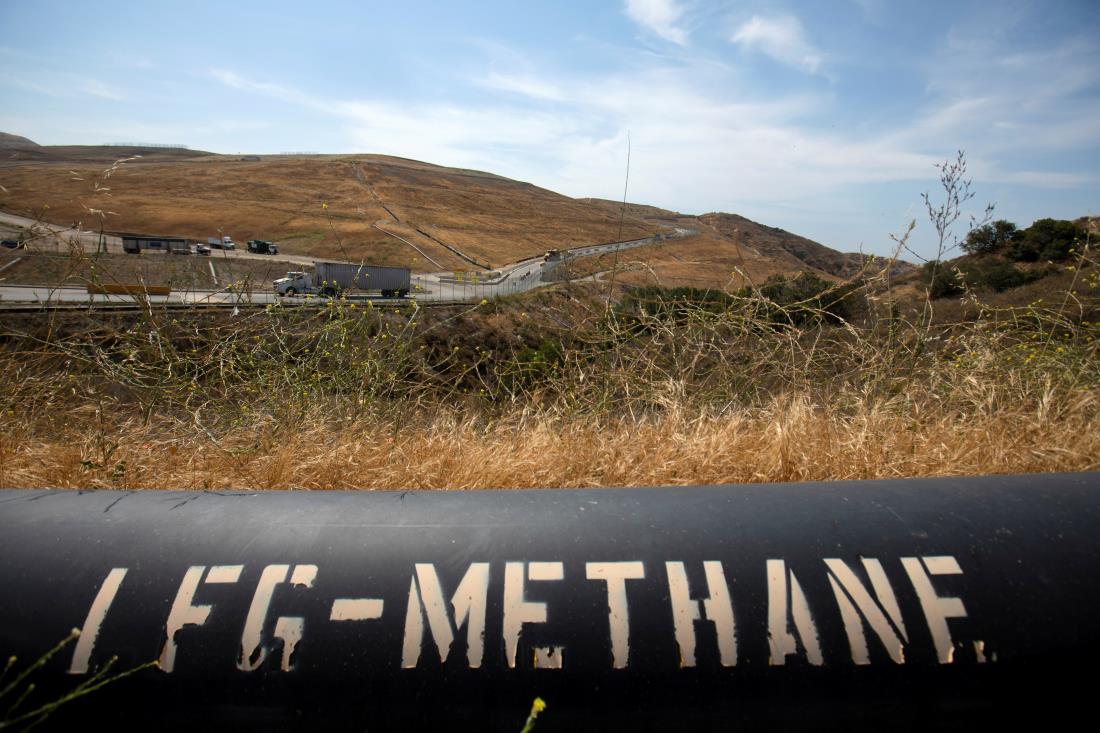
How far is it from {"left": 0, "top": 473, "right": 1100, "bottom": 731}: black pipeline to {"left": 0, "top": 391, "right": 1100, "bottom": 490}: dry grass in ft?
3.41

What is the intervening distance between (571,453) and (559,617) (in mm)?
1534

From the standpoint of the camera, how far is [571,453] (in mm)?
3188

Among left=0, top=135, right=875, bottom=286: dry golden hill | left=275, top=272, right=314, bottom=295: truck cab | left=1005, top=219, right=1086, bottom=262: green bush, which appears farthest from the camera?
left=0, top=135, right=875, bottom=286: dry golden hill

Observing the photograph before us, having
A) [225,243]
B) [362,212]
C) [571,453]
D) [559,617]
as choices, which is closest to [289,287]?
[225,243]

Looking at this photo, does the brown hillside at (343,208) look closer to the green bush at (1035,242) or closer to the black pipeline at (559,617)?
the green bush at (1035,242)

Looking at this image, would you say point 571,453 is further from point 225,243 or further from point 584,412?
point 225,243

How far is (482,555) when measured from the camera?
1807 millimetres

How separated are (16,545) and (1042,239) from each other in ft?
85.8

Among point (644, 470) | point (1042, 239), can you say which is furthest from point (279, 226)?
point (644, 470)

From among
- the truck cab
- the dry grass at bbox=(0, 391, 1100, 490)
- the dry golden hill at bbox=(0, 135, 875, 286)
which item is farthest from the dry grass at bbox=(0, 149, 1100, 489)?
the dry golden hill at bbox=(0, 135, 875, 286)

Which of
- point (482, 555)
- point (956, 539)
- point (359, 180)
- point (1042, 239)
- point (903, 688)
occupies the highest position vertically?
point (359, 180)

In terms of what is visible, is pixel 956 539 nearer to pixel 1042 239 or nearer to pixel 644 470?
pixel 644 470

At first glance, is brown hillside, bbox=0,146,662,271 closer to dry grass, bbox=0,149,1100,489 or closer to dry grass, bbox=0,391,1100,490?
dry grass, bbox=0,149,1100,489

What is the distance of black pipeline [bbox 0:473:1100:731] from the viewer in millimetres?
1589
